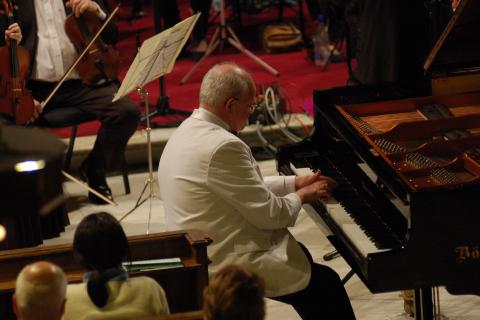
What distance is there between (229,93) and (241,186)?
35 centimetres

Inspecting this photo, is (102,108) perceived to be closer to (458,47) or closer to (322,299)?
(458,47)

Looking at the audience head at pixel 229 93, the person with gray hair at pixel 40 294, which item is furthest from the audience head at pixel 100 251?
the audience head at pixel 229 93

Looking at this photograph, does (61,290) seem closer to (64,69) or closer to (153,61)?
(153,61)

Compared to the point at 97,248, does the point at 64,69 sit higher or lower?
lower

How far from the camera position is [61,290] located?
235cm

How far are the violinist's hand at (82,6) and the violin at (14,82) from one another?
1.34 feet

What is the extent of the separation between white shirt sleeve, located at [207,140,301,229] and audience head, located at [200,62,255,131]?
152mm

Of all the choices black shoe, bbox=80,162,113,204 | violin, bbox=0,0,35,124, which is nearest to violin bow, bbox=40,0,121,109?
violin, bbox=0,0,35,124

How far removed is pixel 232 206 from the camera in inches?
133

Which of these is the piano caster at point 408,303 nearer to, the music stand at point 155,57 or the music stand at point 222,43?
the music stand at point 155,57

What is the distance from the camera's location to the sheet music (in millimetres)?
4730

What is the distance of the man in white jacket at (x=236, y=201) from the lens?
335 cm

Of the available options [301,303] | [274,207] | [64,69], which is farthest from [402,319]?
[64,69]

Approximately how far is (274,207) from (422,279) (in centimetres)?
61
